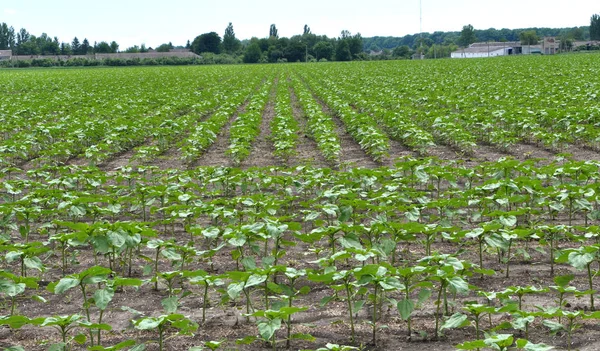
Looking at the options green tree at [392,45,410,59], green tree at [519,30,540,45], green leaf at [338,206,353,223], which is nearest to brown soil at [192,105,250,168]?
green leaf at [338,206,353,223]

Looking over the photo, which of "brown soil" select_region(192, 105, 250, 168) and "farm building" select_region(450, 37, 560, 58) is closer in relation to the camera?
"brown soil" select_region(192, 105, 250, 168)

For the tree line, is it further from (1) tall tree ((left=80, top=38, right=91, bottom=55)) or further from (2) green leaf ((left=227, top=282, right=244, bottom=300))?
(2) green leaf ((left=227, top=282, right=244, bottom=300))

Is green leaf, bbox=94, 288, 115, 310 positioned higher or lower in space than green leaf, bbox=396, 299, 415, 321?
higher

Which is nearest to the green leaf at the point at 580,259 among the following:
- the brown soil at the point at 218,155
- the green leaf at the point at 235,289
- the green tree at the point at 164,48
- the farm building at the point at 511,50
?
the green leaf at the point at 235,289

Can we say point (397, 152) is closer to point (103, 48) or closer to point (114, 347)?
point (114, 347)

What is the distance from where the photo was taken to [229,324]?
4.97 metres

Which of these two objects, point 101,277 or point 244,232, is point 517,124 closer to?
point 244,232

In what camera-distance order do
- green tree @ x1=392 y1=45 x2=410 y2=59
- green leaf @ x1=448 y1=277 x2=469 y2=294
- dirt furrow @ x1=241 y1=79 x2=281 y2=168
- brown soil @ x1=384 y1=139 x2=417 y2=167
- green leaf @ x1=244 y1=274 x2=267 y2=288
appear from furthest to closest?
green tree @ x1=392 y1=45 x2=410 y2=59 → dirt furrow @ x1=241 y1=79 x2=281 y2=168 → brown soil @ x1=384 y1=139 x2=417 y2=167 → green leaf @ x1=244 y1=274 x2=267 y2=288 → green leaf @ x1=448 y1=277 x2=469 y2=294

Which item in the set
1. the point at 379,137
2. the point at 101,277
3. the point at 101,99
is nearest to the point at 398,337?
the point at 101,277

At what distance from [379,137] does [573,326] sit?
26.3ft

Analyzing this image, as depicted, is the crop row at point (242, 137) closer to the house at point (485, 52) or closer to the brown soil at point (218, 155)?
the brown soil at point (218, 155)

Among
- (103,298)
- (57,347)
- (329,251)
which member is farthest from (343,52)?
(57,347)

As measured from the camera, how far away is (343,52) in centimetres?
10719

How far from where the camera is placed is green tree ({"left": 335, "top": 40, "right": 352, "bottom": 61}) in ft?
350
